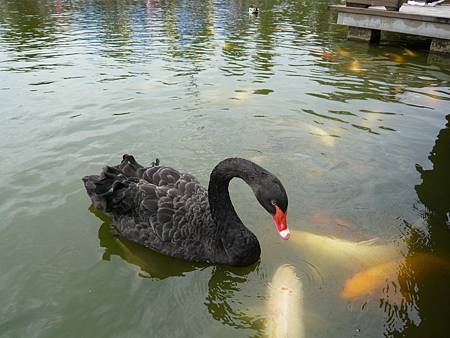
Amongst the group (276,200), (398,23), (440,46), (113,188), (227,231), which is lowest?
(227,231)

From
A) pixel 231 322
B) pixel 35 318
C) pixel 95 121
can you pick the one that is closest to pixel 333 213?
pixel 231 322

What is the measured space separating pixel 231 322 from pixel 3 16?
18.3m

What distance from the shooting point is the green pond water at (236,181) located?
314 centimetres

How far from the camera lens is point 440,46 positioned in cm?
1105

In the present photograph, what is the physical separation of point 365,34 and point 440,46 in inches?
87.5

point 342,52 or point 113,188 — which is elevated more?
point 113,188

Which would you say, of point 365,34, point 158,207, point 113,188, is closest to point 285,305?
point 158,207

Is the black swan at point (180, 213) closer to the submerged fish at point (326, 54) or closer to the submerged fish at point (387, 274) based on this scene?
the submerged fish at point (387, 274)

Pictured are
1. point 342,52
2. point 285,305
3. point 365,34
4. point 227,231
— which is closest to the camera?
point 285,305

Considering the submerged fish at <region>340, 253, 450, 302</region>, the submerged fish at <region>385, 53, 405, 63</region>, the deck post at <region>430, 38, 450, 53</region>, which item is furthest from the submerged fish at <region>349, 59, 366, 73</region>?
the submerged fish at <region>340, 253, 450, 302</region>

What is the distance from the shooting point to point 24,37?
12.9 metres

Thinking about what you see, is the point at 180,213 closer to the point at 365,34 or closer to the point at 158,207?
the point at 158,207

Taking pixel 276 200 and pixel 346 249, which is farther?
pixel 346 249

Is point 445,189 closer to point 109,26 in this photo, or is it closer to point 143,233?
point 143,233
